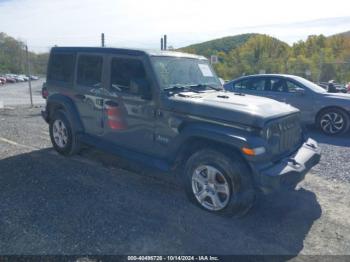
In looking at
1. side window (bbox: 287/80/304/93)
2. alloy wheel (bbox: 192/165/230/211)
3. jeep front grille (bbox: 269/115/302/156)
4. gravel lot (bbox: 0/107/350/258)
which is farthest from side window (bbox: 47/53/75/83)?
side window (bbox: 287/80/304/93)

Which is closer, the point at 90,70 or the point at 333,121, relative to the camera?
the point at 90,70

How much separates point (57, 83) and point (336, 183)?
5143mm

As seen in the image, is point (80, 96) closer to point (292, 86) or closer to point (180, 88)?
point (180, 88)

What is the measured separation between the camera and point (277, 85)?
27.1ft

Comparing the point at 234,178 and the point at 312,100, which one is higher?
the point at 312,100

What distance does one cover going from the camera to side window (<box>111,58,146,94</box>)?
4.32 meters

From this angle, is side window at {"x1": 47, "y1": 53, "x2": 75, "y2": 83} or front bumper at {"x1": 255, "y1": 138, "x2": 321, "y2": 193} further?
side window at {"x1": 47, "y1": 53, "x2": 75, "y2": 83}

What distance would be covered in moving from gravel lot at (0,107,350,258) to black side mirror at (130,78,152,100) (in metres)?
1.36

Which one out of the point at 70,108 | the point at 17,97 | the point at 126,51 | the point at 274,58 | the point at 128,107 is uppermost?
the point at 274,58

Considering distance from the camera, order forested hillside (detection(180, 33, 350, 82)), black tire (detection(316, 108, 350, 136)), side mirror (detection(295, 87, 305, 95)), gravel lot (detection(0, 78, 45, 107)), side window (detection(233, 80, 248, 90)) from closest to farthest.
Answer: black tire (detection(316, 108, 350, 136)), side mirror (detection(295, 87, 305, 95)), side window (detection(233, 80, 248, 90)), gravel lot (detection(0, 78, 45, 107)), forested hillside (detection(180, 33, 350, 82))

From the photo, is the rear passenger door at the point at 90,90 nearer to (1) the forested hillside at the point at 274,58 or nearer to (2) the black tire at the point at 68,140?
(2) the black tire at the point at 68,140

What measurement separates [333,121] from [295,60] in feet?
68.3

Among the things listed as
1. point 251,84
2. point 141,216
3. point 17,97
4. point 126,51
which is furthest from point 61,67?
point 17,97

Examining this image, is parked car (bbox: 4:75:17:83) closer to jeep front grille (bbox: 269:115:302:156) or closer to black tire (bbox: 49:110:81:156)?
black tire (bbox: 49:110:81:156)
